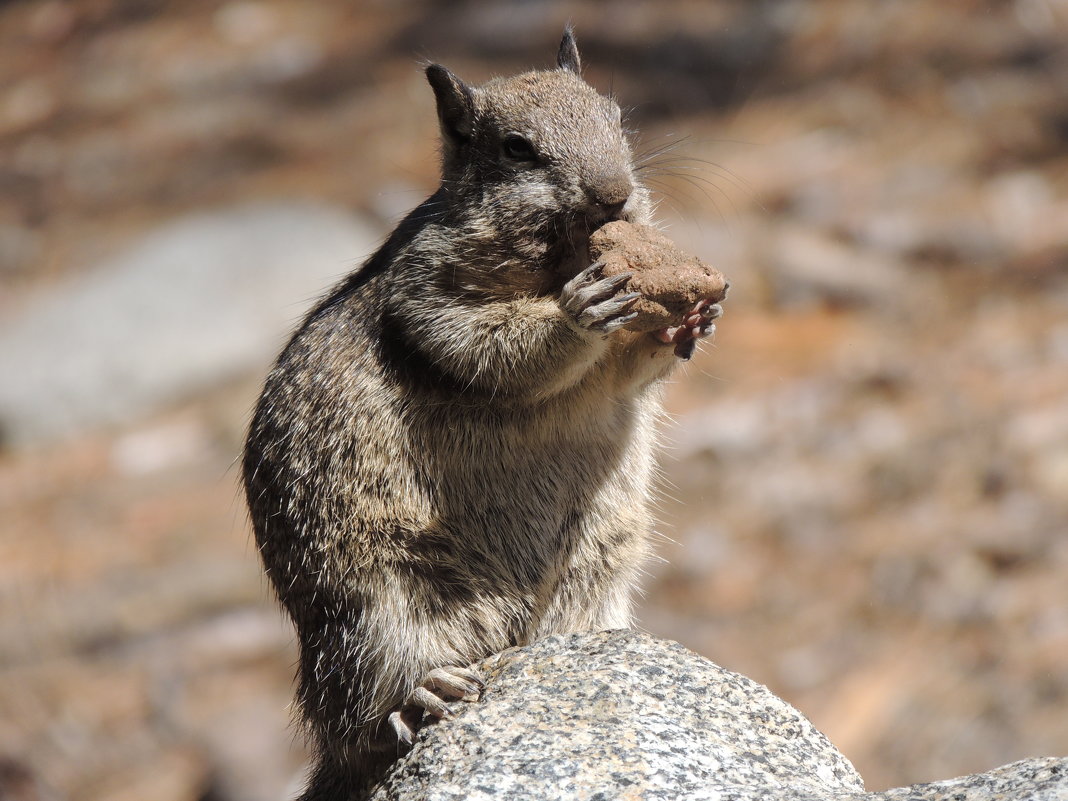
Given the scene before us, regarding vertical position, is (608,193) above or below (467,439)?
above

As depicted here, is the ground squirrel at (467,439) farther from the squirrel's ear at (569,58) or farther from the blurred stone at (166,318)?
the blurred stone at (166,318)

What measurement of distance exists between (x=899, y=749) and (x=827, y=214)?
598 centimetres

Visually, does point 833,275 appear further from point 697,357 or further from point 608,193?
point 608,193

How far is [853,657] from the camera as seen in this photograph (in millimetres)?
8867

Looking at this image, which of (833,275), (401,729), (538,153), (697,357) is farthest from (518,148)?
Answer: (833,275)

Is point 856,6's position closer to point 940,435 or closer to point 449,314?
point 940,435

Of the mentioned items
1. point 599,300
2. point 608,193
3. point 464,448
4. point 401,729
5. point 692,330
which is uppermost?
point 608,193

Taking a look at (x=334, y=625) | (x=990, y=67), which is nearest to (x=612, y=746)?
(x=334, y=625)

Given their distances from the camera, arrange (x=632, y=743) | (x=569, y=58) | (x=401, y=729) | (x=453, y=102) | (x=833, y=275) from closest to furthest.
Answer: (x=632, y=743) → (x=401, y=729) → (x=453, y=102) → (x=569, y=58) → (x=833, y=275)

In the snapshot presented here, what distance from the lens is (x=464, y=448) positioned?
16.4 feet

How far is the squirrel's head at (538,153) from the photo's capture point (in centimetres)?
486

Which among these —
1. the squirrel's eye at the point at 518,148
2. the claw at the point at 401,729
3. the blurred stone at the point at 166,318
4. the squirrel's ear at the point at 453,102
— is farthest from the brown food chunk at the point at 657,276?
the blurred stone at the point at 166,318

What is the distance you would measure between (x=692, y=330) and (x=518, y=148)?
38.1 inches

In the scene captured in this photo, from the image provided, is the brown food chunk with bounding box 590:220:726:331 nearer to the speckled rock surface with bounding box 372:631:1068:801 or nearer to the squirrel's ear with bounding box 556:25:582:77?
the speckled rock surface with bounding box 372:631:1068:801
